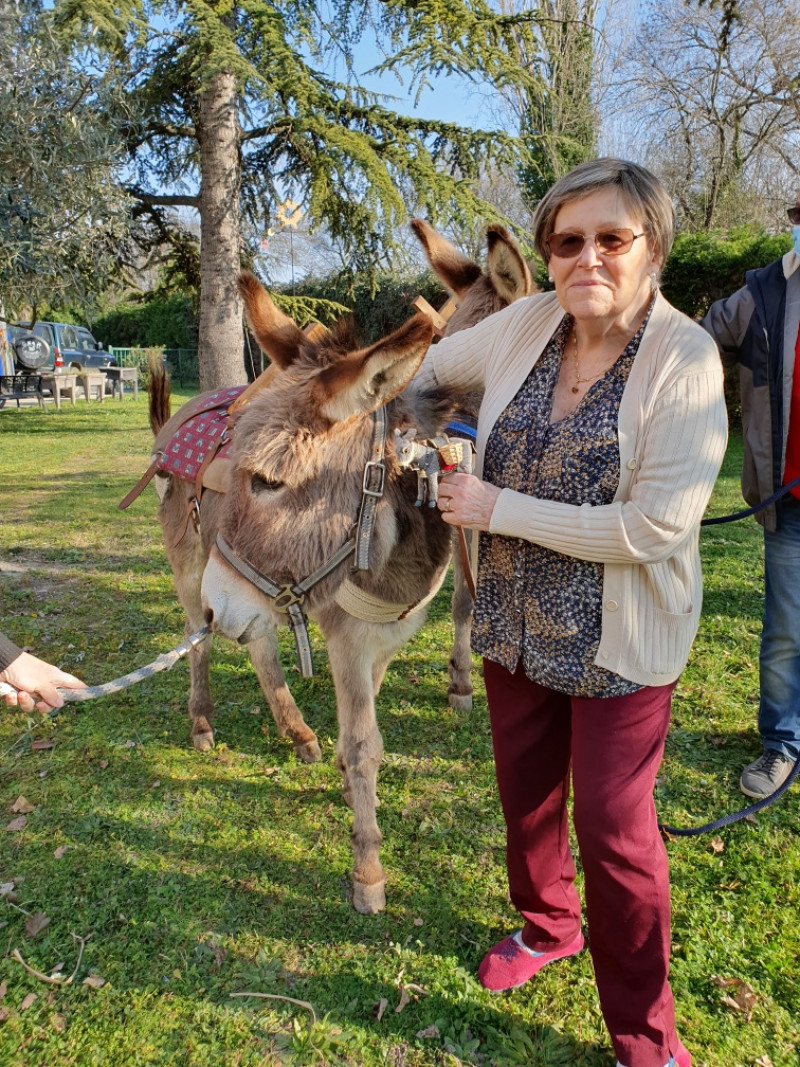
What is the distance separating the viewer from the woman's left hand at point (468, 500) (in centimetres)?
173

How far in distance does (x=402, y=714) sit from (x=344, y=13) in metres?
8.56

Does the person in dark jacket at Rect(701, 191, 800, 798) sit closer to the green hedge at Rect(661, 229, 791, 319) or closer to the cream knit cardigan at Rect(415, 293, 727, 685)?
the cream knit cardigan at Rect(415, 293, 727, 685)

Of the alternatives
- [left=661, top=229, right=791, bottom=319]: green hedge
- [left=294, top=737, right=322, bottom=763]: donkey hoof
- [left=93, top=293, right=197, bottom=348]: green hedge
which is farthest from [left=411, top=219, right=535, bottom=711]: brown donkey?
[left=93, top=293, right=197, bottom=348]: green hedge

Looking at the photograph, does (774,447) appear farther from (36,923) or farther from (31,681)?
(36,923)

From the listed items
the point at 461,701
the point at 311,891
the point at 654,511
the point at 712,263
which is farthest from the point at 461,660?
the point at 712,263

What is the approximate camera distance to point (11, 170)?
9578 mm

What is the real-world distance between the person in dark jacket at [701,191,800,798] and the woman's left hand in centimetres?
169

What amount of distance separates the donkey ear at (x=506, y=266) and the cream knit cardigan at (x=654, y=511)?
1580 mm

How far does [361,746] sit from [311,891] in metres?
0.65

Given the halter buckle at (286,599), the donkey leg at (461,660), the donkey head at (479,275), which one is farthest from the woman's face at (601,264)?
the donkey leg at (461,660)

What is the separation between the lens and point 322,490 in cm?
208

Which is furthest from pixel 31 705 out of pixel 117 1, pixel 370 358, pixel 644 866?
pixel 117 1

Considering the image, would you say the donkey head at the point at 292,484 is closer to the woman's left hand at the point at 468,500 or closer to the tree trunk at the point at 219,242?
the woman's left hand at the point at 468,500

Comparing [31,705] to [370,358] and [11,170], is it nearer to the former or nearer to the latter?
[370,358]
